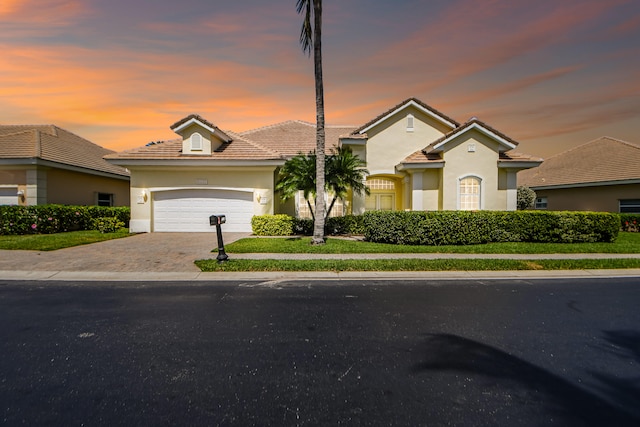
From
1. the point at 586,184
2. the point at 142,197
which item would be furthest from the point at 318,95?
the point at 586,184

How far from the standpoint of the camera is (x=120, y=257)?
9.64 meters

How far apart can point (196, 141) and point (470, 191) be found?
14.6 meters

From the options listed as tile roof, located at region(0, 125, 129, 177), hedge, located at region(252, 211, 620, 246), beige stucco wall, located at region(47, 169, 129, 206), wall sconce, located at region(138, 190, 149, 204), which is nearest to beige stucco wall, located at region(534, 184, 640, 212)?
hedge, located at region(252, 211, 620, 246)

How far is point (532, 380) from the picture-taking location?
317 cm

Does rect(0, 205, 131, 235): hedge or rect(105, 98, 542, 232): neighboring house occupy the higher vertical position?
rect(105, 98, 542, 232): neighboring house

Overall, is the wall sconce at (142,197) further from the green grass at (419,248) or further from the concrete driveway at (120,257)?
the green grass at (419,248)

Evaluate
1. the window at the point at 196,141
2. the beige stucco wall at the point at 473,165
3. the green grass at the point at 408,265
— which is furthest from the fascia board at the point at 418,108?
the green grass at the point at 408,265

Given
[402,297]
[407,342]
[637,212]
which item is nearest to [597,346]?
[407,342]

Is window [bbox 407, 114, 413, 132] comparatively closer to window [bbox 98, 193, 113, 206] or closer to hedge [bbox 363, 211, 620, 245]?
hedge [bbox 363, 211, 620, 245]

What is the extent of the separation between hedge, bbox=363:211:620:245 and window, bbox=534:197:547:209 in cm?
1445

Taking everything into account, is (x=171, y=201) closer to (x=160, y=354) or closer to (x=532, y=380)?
(x=160, y=354)

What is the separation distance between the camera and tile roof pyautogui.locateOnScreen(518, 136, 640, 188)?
2105 centimetres

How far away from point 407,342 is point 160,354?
305 centimetres

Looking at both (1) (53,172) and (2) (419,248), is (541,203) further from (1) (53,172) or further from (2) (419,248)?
(1) (53,172)
